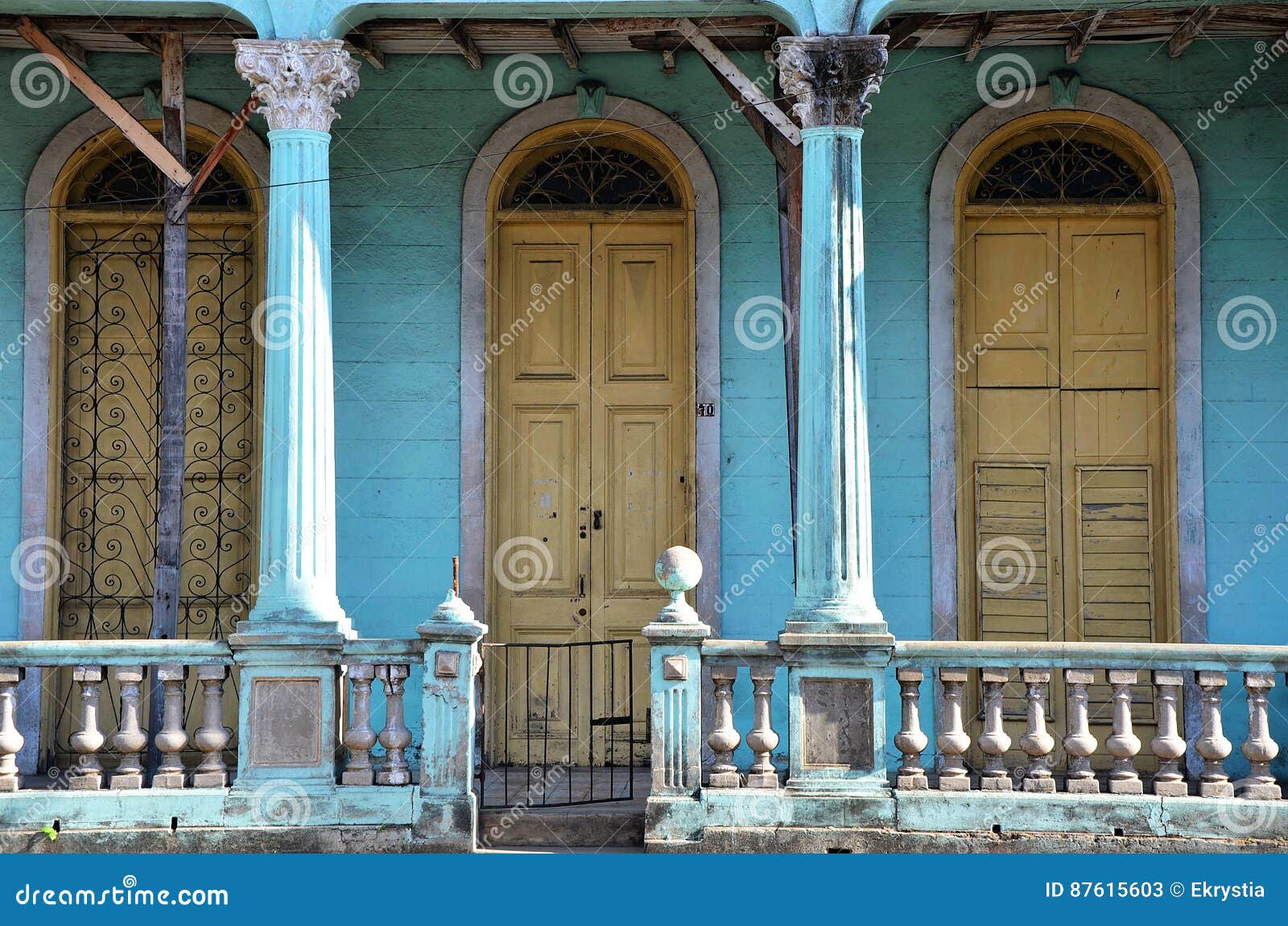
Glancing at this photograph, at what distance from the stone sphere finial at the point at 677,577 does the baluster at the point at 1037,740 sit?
1.84 metres

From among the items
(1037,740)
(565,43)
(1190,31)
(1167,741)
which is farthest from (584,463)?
(1190,31)

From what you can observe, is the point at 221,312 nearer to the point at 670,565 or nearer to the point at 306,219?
the point at 306,219

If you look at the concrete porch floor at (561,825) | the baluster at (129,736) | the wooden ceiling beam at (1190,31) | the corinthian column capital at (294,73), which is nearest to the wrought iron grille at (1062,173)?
the wooden ceiling beam at (1190,31)

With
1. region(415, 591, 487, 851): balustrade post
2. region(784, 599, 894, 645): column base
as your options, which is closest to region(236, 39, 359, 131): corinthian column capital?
region(415, 591, 487, 851): balustrade post

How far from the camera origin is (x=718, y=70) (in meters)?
8.50

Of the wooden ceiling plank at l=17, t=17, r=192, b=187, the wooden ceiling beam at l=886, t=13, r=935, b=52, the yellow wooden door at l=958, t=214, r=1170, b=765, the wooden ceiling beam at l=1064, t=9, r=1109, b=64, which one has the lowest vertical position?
the yellow wooden door at l=958, t=214, r=1170, b=765

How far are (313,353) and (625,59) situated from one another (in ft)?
10.9

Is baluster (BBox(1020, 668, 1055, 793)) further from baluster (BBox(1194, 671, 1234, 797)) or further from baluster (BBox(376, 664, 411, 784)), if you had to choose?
baluster (BBox(376, 664, 411, 784))

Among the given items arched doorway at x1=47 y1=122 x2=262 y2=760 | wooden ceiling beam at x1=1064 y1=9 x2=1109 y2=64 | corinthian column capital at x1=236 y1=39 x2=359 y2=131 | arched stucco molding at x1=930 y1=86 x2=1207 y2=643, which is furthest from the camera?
arched doorway at x1=47 y1=122 x2=262 y2=760

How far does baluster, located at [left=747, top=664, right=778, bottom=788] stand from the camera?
7.79m

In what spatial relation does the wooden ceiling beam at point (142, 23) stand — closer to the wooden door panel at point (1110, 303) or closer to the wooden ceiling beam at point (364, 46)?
the wooden ceiling beam at point (364, 46)

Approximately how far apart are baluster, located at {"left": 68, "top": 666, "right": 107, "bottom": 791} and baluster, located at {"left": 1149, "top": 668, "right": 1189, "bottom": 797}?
220 inches

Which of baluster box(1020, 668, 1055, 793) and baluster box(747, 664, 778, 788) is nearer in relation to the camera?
baluster box(1020, 668, 1055, 793)

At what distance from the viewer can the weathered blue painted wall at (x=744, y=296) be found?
31.5ft
